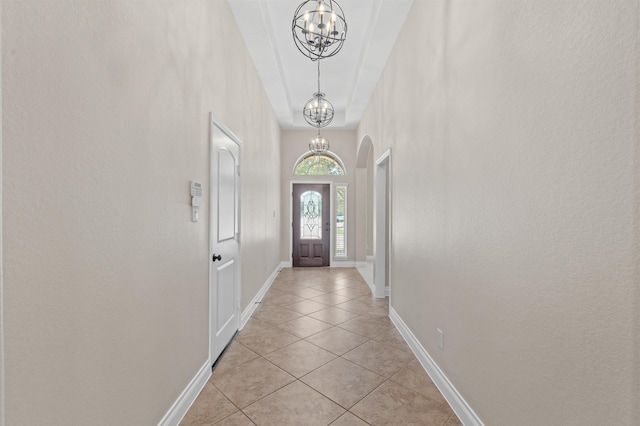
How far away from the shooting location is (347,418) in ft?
6.49

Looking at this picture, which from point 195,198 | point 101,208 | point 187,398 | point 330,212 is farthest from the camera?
point 330,212

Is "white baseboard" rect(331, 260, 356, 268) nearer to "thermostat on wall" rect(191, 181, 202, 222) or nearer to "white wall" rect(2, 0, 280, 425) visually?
"white wall" rect(2, 0, 280, 425)

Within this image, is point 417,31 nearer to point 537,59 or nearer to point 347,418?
point 537,59

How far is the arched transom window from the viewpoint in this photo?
7586 mm

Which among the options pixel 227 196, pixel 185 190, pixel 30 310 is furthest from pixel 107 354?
pixel 227 196

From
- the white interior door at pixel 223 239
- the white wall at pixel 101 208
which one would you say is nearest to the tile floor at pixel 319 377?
the white interior door at pixel 223 239

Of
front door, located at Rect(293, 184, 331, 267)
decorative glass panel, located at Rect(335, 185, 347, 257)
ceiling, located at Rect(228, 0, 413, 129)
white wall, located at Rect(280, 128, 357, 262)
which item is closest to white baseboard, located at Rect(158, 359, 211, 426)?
Result: ceiling, located at Rect(228, 0, 413, 129)

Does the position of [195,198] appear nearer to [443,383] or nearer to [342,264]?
[443,383]

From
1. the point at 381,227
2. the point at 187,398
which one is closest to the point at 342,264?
the point at 381,227

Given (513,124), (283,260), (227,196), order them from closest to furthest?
(513,124) < (227,196) < (283,260)

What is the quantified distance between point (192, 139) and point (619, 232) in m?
2.32

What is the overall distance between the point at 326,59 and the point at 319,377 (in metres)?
4.21

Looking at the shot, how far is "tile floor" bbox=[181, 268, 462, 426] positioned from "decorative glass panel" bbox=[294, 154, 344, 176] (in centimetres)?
416

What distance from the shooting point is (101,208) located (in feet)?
4.23
